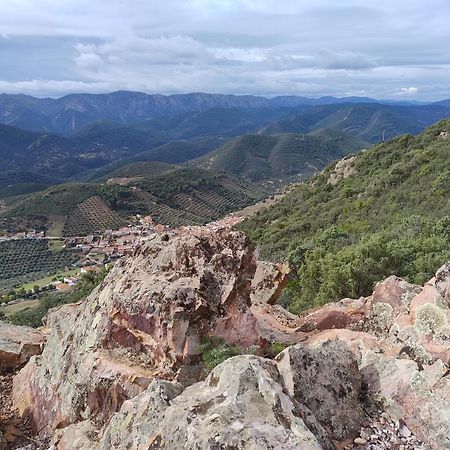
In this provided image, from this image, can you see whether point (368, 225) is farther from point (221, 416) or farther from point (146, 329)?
point (221, 416)

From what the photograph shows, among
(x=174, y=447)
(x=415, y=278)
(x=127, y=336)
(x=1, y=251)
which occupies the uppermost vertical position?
(x=174, y=447)

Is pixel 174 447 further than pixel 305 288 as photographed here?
No

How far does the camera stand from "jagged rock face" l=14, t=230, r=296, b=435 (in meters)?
10.9

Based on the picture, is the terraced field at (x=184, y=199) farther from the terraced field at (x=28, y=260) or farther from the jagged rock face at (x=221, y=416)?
the jagged rock face at (x=221, y=416)

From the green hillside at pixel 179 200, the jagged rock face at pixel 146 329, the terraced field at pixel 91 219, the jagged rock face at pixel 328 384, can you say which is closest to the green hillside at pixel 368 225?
the jagged rock face at pixel 146 329

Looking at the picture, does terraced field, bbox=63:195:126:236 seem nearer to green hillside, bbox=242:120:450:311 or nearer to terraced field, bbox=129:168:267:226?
terraced field, bbox=129:168:267:226

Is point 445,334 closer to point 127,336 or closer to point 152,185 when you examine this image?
point 127,336

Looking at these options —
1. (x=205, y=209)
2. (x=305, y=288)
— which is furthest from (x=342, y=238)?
(x=205, y=209)

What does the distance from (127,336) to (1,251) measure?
422ft

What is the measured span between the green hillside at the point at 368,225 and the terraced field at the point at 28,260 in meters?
63.5

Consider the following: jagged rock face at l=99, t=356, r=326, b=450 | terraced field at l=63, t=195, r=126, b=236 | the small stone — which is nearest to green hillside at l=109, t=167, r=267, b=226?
terraced field at l=63, t=195, r=126, b=236

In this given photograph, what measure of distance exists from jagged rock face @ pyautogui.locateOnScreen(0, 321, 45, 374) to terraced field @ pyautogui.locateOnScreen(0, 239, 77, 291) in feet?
317

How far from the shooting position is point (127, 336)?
1188 centimetres

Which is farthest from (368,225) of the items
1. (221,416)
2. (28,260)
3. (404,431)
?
(28,260)
